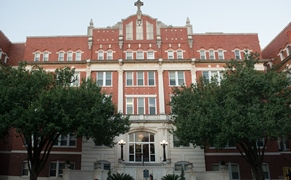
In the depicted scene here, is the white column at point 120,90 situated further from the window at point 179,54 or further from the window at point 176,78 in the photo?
the window at point 179,54

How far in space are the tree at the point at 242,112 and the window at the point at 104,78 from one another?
48.9 ft

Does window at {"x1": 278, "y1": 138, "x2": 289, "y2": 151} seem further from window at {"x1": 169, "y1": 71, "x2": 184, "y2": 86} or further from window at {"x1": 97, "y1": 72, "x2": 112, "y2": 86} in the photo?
window at {"x1": 97, "y1": 72, "x2": 112, "y2": 86}

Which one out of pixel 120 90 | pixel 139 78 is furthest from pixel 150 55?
pixel 120 90

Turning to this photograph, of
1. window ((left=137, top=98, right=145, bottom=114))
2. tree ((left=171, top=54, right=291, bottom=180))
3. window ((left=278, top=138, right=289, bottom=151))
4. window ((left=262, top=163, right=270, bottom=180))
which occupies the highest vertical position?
window ((left=137, top=98, right=145, bottom=114))

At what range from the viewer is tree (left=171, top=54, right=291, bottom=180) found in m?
22.6

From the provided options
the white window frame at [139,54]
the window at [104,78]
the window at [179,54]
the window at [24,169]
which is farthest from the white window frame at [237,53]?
the window at [24,169]

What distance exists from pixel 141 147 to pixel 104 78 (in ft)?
36.0

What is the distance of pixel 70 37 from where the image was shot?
40.8 meters

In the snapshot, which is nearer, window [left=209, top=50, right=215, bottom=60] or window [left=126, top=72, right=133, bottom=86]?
window [left=126, top=72, right=133, bottom=86]

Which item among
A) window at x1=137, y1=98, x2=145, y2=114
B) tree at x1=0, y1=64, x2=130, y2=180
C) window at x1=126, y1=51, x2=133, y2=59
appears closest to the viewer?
tree at x1=0, y1=64, x2=130, y2=180

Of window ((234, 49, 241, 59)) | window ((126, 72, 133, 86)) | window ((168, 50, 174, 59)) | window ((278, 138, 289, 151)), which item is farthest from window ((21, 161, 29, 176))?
window ((278, 138, 289, 151))

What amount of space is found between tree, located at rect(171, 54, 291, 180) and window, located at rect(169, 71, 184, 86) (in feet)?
37.4

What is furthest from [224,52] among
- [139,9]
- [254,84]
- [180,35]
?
[254,84]

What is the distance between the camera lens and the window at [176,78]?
38281 millimetres
